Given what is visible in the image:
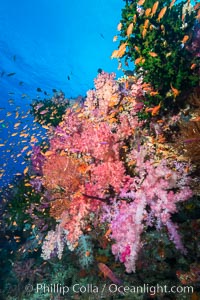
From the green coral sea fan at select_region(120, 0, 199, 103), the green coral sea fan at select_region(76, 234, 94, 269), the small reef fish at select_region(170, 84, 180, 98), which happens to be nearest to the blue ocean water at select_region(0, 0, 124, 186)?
the green coral sea fan at select_region(76, 234, 94, 269)

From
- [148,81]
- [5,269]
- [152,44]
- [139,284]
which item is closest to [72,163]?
[148,81]

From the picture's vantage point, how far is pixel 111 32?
36.9 metres

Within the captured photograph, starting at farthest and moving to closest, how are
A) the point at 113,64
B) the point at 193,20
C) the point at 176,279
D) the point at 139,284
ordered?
the point at 113,64 → the point at 193,20 → the point at 139,284 → the point at 176,279

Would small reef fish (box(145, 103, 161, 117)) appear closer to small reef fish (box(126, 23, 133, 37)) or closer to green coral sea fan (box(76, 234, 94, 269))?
small reef fish (box(126, 23, 133, 37))

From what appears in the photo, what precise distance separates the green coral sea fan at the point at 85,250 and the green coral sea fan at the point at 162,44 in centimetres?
360

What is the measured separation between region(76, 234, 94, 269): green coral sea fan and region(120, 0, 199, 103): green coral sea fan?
3.60m

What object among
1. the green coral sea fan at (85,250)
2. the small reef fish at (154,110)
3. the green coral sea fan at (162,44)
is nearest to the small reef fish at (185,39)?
the green coral sea fan at (162,44)

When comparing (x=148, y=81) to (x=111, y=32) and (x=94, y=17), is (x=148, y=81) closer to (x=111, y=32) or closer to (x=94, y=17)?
(x=94, y=17)

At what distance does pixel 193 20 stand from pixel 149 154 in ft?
12.1

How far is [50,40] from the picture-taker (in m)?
35.8

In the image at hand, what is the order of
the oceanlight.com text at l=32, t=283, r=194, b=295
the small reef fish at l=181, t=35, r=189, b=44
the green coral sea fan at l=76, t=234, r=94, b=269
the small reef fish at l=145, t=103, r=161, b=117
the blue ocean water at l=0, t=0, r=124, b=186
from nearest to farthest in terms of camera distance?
the oceanlight.com text at l=32, t=283, r=194, b=295 < the small reef fish at l=145, t=103, r=161, b=117 < the small reef fish at l=181, t=35, r=189, b=44 < the green coral sea fan at l=76, t=234, r=94, b=269 < the blue ocean water at l=0, t=0, r=124, b=186

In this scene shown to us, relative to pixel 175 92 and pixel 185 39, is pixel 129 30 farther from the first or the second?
pixel 175 92

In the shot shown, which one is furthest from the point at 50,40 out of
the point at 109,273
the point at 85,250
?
the point at 109,273

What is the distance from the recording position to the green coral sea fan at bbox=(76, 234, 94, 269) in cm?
535
